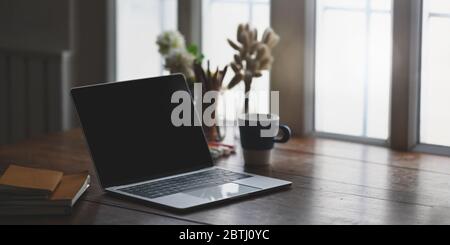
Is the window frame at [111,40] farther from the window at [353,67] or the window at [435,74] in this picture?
the window at [435,74]

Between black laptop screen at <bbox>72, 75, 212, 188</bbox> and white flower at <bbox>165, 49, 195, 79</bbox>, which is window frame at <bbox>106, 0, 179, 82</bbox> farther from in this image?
black laptop screen at <bbox>72, 75, 212, 188</bbox>

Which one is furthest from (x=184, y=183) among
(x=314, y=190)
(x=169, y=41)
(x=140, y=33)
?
(x=140, y=33)

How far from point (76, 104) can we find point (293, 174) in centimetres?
60

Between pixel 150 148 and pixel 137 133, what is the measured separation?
2.0 inches

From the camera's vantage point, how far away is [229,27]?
2.92 m

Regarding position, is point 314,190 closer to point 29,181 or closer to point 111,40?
point 29,181

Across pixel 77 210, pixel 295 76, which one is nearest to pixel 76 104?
pixel 77 210

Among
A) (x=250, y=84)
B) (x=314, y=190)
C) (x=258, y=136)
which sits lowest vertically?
(x=314, y=190)

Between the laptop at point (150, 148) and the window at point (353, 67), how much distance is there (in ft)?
2.15

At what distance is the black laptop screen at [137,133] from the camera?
6.77ft

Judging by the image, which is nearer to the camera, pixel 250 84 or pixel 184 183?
pixel 184 183

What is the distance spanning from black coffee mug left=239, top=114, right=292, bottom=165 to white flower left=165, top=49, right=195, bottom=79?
1.10 feet

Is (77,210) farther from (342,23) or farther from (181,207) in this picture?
(342,23)

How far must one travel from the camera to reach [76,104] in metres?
2.05
